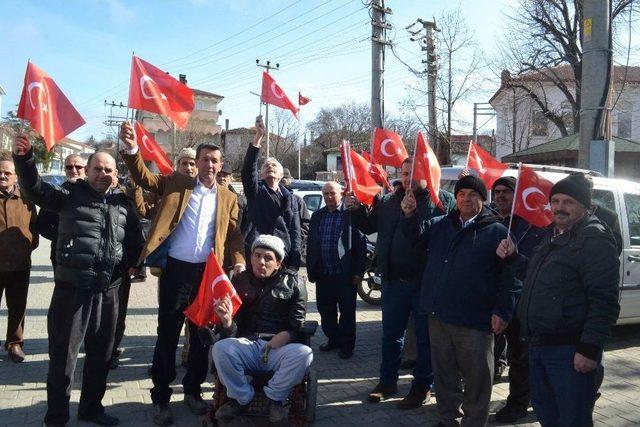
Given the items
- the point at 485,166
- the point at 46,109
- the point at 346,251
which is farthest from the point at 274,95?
the point at 46,109

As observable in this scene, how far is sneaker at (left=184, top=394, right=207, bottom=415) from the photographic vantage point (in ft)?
14.3

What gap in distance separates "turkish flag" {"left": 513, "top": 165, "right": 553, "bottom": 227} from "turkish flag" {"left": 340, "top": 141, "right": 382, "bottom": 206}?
73.4 inches

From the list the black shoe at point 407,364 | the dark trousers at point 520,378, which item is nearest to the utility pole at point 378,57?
the black shoe at point 407,364

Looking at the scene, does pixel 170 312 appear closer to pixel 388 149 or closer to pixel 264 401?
pixel 264 401

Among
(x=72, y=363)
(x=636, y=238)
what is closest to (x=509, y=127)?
(x=636, y=238)

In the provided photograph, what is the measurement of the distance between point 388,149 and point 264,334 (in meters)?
3.68

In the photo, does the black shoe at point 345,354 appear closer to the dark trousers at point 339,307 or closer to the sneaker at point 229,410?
the dark trousers at point 339,307

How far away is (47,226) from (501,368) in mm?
5067

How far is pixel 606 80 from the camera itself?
630cm

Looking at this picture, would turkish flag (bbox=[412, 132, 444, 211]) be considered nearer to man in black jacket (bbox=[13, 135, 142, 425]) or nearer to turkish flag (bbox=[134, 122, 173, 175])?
man in black jacket (bbox=[13, 135, 142, 425])

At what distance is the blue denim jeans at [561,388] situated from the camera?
→ 3090 millimetres

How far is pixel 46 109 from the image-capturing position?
13.9ft

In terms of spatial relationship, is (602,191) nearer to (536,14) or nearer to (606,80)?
(606,80)

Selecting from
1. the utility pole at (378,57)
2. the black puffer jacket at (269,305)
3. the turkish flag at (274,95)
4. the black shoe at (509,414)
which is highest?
→ the utility pole at (378,57)
